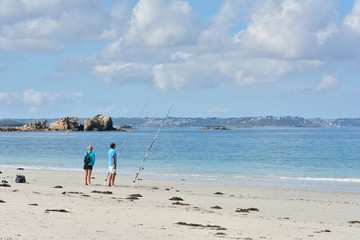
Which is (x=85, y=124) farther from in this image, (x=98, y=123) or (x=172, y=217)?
(x=172, y=217)

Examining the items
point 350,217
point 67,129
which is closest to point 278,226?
point 350,217

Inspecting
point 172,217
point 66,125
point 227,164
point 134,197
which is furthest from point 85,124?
point 172,217

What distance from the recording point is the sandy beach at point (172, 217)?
10.4 m

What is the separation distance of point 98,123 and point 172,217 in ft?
575

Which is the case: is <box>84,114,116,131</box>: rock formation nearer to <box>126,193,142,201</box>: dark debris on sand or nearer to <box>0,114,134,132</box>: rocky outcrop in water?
<box>0,114,134,132</box>: rocky outcrop in water

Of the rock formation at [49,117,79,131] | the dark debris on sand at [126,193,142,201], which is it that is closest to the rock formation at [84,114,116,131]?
the rock formation at [49,117,79,131]

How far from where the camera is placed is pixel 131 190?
20500 mm

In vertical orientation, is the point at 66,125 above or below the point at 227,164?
above

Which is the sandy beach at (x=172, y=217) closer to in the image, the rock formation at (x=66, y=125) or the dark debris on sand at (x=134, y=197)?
the dark debris on sand at (x=134, y=197)

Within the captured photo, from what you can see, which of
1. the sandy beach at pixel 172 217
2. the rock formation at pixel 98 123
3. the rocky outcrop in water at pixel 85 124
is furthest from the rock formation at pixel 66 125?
the sandy beach at pixel 172 217

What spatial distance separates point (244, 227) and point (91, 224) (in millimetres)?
2896

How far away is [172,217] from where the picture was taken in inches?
500

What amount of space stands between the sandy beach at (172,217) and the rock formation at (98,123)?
16740cm

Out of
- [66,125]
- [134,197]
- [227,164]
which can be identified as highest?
[66,125]
